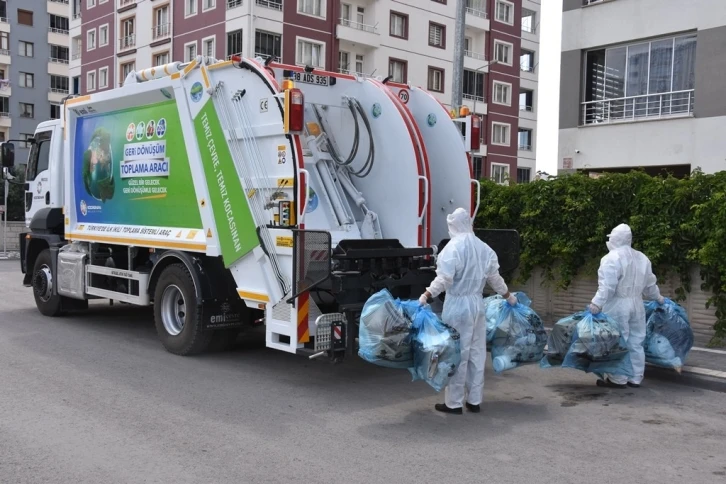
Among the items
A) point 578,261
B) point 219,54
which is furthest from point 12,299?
point 219,54

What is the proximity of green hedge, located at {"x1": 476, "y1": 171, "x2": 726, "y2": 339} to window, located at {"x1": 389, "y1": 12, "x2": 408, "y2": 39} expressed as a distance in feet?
95.4

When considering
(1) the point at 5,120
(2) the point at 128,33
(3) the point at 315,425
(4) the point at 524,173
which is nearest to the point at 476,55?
(4) the point at 524,173

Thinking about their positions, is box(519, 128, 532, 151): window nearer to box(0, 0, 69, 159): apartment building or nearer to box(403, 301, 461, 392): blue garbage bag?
box(0, 0, 69, 159): apartment building

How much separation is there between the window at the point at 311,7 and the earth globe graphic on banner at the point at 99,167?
979 inches

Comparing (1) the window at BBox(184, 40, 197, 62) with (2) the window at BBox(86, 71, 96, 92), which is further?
(2) the window at BBox(86, 71, 96, 92)

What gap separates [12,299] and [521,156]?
4271 cm

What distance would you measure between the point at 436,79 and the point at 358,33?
725cm

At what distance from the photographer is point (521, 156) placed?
2019 inches

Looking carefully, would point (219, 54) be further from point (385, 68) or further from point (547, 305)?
point (547, 305)

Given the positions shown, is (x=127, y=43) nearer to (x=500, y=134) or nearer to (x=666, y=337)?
(x=500, y=134)

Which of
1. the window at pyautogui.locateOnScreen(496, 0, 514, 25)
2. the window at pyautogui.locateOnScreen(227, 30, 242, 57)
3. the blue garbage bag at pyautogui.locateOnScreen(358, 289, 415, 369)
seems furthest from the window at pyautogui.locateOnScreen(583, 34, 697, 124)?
the window at pyautogui.locateOnScreen(496, 0, 514, 25)

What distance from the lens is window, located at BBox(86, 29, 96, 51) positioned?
136 feet

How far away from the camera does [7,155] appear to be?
11.0 metres

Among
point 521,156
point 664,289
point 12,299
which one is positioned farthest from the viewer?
point 521,156
